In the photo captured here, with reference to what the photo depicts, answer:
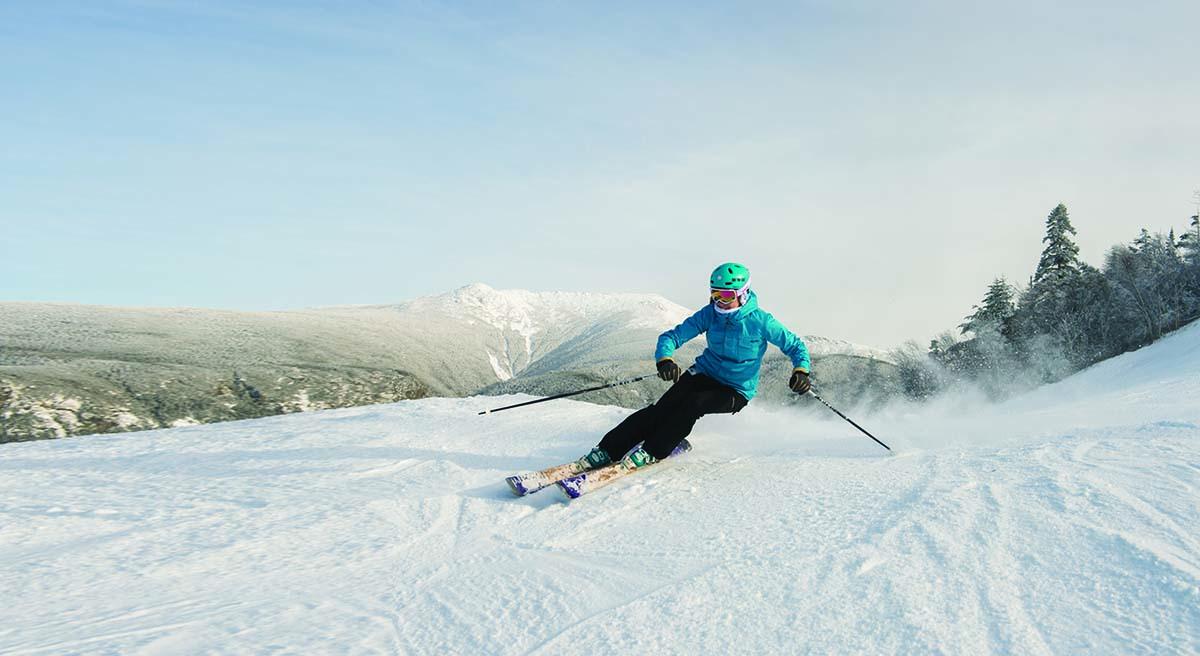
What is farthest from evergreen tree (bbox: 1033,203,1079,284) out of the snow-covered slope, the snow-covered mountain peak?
the snow-covered slope

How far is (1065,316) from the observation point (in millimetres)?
37844

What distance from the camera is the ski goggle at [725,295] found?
6496 millimetres

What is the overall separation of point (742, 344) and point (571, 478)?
2.45 m

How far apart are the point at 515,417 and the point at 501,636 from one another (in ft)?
17.0

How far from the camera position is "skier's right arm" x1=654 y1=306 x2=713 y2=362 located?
22.2 feet

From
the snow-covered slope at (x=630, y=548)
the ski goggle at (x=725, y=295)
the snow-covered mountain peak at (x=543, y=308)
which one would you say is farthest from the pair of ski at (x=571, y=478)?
the snow-covered mountain peak at (x=543, y=308)

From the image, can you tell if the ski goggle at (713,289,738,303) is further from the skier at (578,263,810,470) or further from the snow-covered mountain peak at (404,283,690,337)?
the snow-covered mountain peak at (404,283,690,337)

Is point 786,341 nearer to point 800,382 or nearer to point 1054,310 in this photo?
point 800,382

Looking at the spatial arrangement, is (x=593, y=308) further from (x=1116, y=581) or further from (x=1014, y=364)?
(x=1116, y=581)

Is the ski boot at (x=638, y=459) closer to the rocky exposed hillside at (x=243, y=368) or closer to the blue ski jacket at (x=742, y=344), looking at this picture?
the blue ski jacket at (x=742, y=344)

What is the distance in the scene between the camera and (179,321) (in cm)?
2744

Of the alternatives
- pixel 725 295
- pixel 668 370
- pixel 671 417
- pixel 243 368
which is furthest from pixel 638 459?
pixel 243 368

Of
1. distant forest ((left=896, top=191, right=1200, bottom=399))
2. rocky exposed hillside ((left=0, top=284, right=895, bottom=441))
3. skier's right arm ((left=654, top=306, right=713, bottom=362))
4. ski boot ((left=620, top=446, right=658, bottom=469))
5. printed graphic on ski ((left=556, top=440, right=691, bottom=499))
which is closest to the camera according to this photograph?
printed graphic on ski ((left=556, top=440, right=691, bottom=499))

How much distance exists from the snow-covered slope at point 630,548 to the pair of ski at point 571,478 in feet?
0.37
